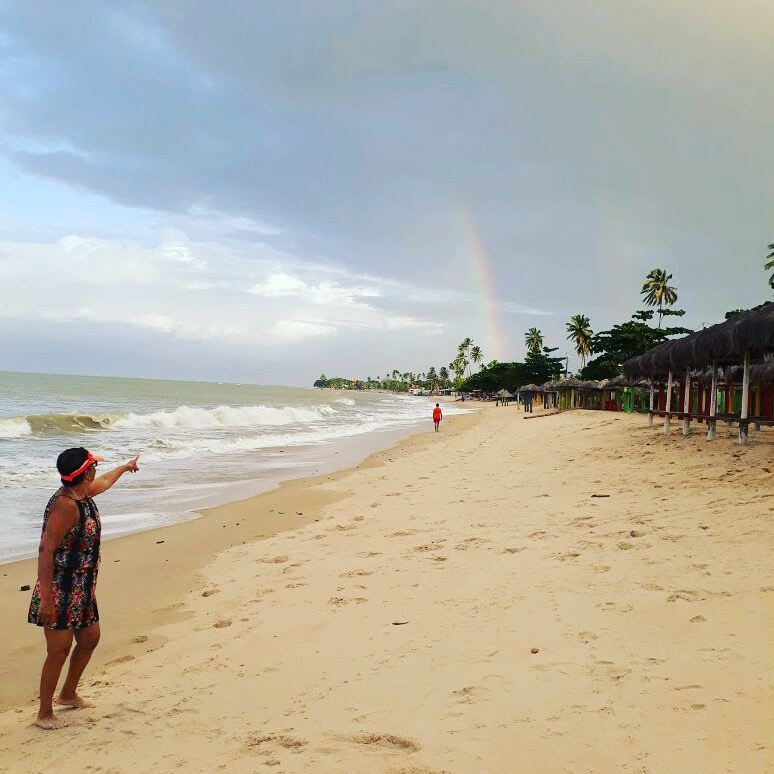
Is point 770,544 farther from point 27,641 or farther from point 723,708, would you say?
point 27,641

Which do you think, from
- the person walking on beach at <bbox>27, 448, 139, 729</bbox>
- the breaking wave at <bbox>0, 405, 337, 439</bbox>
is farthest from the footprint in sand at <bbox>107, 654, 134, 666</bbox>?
the breaking wave at <bbox>0, 405, 337, 439</bbox>

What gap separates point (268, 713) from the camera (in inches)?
128

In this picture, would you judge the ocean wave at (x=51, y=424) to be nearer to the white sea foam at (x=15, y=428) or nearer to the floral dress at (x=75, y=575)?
the white sea foam at (x=15, y=428)

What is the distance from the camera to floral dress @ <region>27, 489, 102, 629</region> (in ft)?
11.0

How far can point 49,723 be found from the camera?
331cm

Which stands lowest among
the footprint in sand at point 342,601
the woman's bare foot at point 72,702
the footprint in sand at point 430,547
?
the woman's bare foot at point 72,702

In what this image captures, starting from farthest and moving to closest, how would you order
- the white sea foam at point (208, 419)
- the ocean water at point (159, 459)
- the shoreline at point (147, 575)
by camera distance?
the white sea foam at point (208, 419) < the ocean water at point (159, 459) < the shoreline at point (147, 575)

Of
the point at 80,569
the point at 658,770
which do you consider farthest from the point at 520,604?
the point at 80,569

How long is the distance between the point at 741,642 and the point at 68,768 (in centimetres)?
356

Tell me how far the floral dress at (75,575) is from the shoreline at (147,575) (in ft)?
3.09

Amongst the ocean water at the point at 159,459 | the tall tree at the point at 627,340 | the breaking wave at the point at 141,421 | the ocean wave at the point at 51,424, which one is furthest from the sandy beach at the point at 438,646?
the tall tree at the point at 627,340

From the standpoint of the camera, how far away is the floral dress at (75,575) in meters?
3.37

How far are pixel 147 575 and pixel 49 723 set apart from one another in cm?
334

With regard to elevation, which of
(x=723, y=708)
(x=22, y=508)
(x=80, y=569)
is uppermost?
(x=80, y=569)
